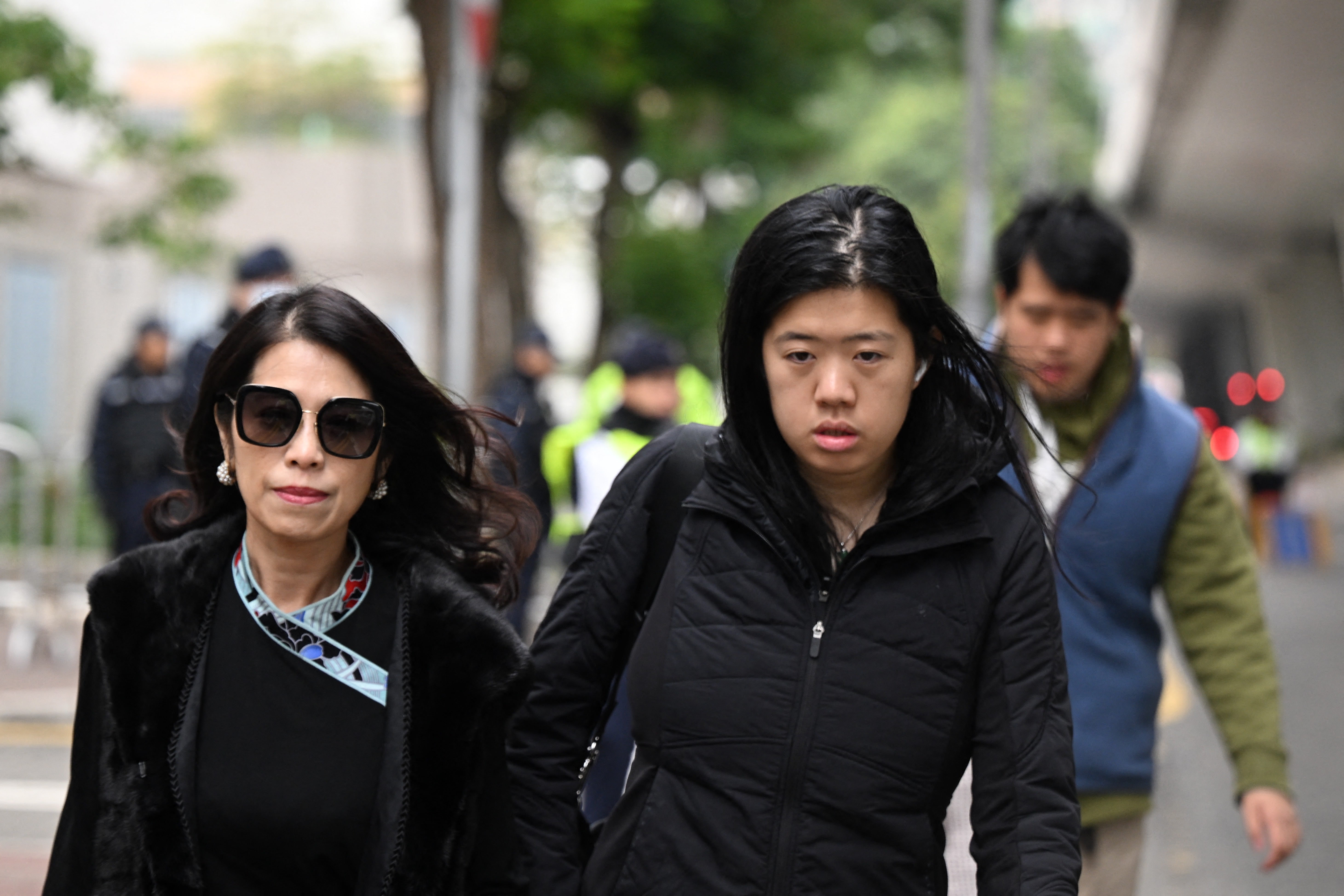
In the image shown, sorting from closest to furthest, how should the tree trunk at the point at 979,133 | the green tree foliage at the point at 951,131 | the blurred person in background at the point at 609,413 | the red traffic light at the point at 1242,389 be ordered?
the blurred person in background at the point at 609,413 → the tree trunk at the point at 979,133 → the red traffic light at the point at 1242,389 → the green tree foliage at the point at 951,131

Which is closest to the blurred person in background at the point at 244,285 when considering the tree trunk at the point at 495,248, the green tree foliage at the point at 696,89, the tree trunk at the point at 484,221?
the tree trunk at the point at 484,221

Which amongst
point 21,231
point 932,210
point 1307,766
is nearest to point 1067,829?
point 1307,766

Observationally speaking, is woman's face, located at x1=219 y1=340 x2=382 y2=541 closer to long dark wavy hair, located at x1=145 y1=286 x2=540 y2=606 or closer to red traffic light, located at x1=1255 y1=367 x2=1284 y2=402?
long dark wavy hair, located at x1=145 y1=286 x2=540 y2=606

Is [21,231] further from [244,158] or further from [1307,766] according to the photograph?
[1307,766]

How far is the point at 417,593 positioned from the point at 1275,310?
45.1 metres

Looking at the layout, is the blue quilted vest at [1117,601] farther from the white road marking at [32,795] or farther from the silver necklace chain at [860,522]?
the white road marking at [32,795]

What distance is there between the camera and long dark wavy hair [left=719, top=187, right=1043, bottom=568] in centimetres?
249

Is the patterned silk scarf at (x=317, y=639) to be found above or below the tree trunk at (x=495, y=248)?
below

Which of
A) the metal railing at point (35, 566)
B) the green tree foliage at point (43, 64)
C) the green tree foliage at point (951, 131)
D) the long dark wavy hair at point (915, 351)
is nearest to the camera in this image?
the long dark wavy hair at point (915, 351)

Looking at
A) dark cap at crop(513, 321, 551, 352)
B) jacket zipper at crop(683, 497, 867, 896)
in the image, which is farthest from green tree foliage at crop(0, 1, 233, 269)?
jacket zipper at crop(683, 497, 867, 896)

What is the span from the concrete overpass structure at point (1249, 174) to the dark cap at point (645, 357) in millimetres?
11875

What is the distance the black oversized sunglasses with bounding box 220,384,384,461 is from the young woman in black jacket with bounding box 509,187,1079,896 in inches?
20.5

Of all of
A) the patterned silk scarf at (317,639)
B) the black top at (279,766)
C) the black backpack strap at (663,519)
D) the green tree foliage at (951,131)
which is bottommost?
the black top at (279,766)

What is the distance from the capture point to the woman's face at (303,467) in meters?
2.66
